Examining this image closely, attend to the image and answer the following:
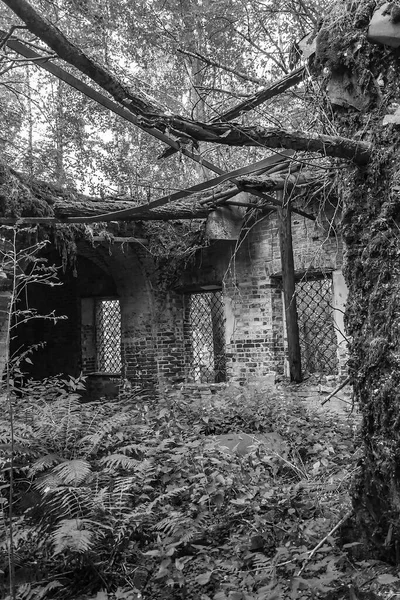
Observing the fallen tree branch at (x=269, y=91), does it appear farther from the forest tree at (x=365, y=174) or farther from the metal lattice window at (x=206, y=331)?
the metal lattice window at (x=206, y=331)

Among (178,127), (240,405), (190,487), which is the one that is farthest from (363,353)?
(240,405)

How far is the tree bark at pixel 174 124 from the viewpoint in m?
2.44

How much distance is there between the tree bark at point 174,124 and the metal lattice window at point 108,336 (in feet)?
32.2

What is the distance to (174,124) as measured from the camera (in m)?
2.48

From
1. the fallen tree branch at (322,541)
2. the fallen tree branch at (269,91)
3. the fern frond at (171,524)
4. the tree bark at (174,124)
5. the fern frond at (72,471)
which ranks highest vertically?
the fallen tree branch at (269,91)

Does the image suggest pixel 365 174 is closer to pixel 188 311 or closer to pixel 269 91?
pixel 269 91

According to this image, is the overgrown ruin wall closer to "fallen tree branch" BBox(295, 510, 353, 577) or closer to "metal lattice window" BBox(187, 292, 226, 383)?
"metal lattice window" BBox(187, 292, 226, 383)

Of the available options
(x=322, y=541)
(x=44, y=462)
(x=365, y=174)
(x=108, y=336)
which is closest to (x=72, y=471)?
(x=44, y=462)

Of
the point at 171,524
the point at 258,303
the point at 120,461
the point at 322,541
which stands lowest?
the point at 171,524

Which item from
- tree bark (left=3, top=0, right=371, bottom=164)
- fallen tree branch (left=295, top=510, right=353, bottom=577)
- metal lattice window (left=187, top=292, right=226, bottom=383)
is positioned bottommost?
fallen tree branch (left=295, top=510, right=353, bottom=577)

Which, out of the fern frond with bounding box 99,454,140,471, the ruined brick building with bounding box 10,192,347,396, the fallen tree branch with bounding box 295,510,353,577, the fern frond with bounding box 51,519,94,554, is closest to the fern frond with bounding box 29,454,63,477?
the fern frond with bounding box 99,454,140,471

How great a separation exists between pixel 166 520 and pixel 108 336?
374 inches

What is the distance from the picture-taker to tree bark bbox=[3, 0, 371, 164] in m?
2.44

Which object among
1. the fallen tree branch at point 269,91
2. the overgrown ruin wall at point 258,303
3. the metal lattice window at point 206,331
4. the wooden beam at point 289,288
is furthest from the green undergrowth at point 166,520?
the metal lattice window at point 206,331
